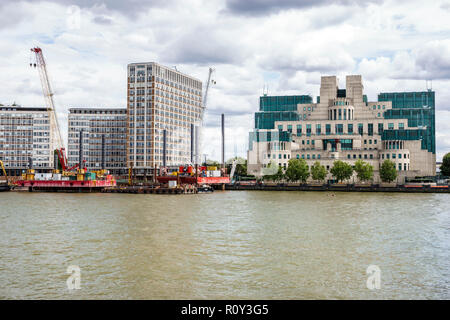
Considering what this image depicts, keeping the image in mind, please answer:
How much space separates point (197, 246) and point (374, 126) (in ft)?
A: 542


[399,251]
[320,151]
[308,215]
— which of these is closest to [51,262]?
[399,251]

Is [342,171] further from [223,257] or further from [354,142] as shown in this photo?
[223,257]

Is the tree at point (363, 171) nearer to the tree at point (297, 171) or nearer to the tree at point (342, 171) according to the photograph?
A: the tree at point (342, 171)

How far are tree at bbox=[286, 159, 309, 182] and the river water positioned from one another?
108 metres

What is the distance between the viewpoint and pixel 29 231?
53281 mm

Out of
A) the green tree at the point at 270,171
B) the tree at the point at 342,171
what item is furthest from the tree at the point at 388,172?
the green tree at the point at 270,171

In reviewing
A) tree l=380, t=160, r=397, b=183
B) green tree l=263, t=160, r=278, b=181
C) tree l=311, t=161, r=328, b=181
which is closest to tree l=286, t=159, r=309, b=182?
tree l=311, t=161, r=328, b=181

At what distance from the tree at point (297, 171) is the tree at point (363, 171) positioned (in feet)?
62.1

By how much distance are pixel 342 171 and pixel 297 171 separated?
16.7 metres

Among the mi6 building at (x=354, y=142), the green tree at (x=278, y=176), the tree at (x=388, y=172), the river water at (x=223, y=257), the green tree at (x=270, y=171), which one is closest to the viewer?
the river water at (x=223, y=257)

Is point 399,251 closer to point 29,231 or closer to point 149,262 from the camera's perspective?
point 149,262

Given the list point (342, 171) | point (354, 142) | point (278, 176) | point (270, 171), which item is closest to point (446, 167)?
point (354, 142)

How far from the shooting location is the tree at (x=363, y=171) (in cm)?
16862

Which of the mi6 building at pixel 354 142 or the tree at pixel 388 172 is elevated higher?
the mi6 building at pixel 354 142
